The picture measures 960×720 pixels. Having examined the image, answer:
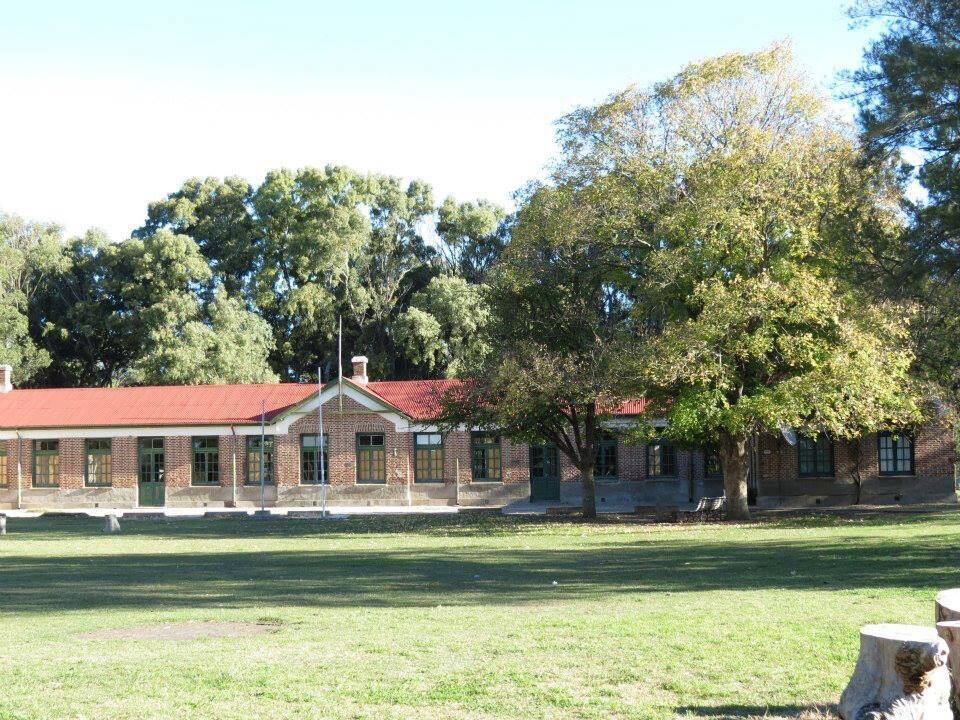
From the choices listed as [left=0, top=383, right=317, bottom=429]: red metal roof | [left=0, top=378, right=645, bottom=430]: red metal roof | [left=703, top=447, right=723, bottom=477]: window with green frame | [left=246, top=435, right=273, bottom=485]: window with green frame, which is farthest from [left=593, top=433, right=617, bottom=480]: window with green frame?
[left=246, top=435, right=273, bottom=485]: window with green frame

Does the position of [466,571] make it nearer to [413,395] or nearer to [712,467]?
[712,467]

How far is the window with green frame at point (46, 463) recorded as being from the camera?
45938 millimetres

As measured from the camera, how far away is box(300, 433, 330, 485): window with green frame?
43750 mm

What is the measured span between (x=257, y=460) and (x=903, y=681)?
38985 mm

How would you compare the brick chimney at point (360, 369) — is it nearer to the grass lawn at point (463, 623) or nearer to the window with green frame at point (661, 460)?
the window with green frame at point (661, 460)

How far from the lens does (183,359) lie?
54.6 metres

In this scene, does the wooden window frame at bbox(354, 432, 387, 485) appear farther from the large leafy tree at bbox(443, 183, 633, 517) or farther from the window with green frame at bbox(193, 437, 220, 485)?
the large leafy tree at bbox(443, 183, 633, 517)

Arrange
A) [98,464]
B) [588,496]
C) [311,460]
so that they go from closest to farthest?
[588,496] → [311,460] → [98,464]

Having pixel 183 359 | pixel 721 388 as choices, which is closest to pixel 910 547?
pixel 721 388

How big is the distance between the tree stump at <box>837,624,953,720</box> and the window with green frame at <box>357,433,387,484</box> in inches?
1445

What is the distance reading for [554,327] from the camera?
3188cm

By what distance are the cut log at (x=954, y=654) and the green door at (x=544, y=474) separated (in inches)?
1361

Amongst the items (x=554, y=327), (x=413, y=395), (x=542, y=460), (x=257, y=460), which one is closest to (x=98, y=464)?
(x=257, y=460)

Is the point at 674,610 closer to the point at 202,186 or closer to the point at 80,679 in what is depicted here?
the point at 80,679
